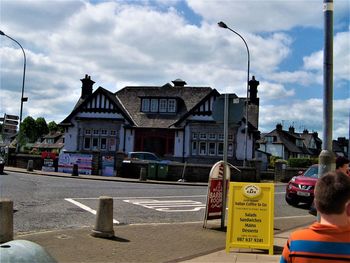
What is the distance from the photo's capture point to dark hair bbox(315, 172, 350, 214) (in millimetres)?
2764

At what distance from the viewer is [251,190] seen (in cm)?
856

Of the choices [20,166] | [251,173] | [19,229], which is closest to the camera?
[19,229]

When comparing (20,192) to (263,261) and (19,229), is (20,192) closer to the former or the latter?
(19,229)

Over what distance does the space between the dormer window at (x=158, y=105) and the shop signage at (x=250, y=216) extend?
36098 mm

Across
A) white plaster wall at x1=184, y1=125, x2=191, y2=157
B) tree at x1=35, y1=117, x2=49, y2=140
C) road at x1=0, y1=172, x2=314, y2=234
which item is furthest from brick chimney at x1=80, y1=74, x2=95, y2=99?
tree at x1=35, y1=117, x2=49, y2=140

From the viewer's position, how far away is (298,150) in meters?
82.2

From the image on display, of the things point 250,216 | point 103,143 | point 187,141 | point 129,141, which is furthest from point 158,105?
point 250,216

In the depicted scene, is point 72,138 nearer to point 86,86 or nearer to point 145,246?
point 86,86

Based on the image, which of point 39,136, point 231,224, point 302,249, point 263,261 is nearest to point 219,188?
point 231,224

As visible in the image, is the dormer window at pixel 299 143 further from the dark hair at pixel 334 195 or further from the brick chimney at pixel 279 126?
the dark hair at pixel 334 195

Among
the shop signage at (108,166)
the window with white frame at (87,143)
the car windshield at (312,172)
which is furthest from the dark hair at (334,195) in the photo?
the window with white frame at (87,143)

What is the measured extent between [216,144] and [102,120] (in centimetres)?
1061

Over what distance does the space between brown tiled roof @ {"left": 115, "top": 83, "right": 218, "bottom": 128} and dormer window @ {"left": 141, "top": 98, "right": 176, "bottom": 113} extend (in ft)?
1.23

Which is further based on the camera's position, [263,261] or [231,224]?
[231,224]
